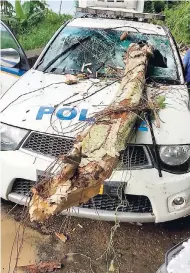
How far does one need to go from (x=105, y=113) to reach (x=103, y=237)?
1158mm

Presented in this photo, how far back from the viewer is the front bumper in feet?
10.6

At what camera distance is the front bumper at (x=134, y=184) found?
323cm

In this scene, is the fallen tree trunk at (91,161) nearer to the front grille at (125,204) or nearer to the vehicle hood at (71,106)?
the vehicle hood at (71,106)

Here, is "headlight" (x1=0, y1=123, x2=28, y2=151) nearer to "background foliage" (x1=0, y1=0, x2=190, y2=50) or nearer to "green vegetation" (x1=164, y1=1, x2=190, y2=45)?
"background foliage" (x1=0, y1=0, x2=190, y2=50)

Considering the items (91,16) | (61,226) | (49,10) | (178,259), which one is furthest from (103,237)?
(49,10)

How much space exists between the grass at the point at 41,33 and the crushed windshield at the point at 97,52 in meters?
5.43

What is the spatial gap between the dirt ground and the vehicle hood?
87 centimetres

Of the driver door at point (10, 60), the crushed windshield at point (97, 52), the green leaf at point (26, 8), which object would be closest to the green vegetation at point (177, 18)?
the green leaf at point (26, 8)

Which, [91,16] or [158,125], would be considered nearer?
[158,125]

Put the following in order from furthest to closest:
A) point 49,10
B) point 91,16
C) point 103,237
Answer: point 49,10
point 91,16
point 103,237

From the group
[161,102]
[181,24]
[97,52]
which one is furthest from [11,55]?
[181,24]

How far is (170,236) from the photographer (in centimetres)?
371

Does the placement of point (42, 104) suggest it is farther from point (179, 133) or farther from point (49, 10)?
point (49, 10)

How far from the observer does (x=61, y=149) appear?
10.9 ft
